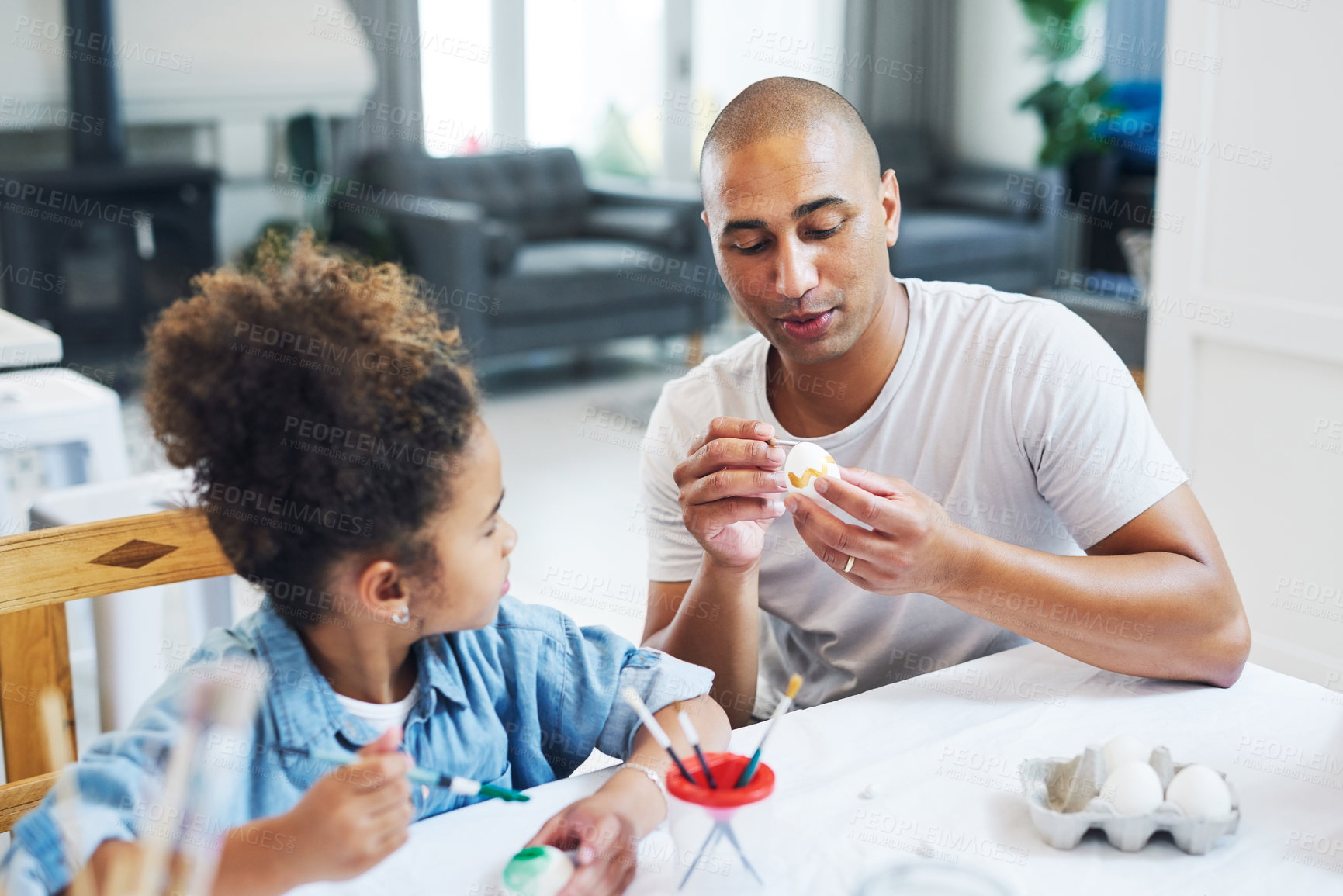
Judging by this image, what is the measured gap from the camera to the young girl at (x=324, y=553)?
0.85 metres

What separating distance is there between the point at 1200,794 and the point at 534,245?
194 inches

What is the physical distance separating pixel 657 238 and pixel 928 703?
4.47 metres

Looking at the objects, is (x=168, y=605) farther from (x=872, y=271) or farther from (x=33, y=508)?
(x=872, y=271)

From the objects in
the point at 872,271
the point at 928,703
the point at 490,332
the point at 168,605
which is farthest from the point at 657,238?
the point at 928,703

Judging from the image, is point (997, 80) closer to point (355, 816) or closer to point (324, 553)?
point (324, 553)

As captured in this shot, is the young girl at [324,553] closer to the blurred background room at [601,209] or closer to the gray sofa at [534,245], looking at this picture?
the blurred background room at [601,209]

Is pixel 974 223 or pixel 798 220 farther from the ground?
pixel 798 220

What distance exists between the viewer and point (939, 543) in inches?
48.2

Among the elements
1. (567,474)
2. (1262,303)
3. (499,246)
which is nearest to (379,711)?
(1262,303)

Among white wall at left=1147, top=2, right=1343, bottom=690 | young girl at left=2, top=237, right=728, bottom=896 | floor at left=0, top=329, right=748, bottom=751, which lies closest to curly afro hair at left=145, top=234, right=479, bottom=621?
young girl at left=2, top=237, right=728, bottom=896

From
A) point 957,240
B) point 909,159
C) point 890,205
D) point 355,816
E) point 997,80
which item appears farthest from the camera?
point 997,80

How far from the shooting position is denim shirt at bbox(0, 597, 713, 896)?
835 mm

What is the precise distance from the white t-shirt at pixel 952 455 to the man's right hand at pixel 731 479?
0.25 m

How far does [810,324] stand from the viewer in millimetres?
1440
